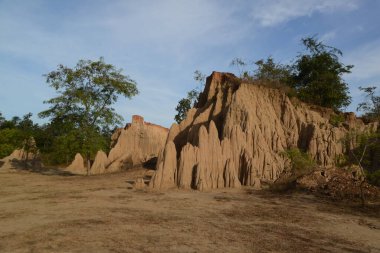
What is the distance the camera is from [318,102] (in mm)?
26750

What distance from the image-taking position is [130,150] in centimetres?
2806

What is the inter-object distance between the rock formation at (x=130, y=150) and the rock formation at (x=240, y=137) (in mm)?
5762

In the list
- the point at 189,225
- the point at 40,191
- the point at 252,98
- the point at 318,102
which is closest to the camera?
the point at 189,225

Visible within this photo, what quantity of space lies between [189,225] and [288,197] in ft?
20.6

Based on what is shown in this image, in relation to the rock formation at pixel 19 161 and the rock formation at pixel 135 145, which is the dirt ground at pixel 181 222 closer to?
the rock formation at pixel 135 145

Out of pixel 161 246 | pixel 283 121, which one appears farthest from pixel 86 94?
pixel 161 246

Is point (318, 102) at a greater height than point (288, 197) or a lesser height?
greater

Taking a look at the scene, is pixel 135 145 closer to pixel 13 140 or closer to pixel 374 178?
pixel 13 140

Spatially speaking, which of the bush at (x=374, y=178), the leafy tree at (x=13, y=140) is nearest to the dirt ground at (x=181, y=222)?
the bush at (x=374, y=178)

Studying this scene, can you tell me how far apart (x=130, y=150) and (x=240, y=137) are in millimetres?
12909

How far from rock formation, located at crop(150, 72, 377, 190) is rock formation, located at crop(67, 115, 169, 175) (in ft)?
18.9

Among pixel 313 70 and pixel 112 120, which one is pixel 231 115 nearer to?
pixel 112 120

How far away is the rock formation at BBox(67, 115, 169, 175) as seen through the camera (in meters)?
24.5

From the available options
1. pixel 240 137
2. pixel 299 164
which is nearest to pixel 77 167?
pixel 240 137
